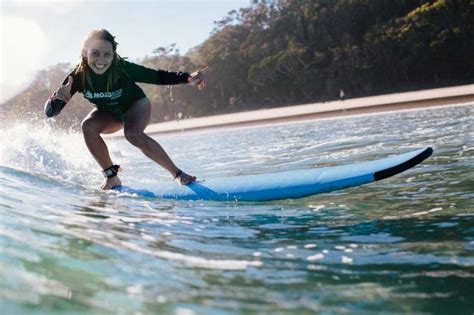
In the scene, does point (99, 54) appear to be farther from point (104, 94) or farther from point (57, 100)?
point (57, 100)

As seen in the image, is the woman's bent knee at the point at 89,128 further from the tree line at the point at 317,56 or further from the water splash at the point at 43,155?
the tree line at the point at 317,56

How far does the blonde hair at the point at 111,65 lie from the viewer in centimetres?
453

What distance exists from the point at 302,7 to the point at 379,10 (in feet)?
24.6

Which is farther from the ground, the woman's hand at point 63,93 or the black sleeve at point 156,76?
the black sleeve at point 156,76

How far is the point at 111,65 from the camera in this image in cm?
468

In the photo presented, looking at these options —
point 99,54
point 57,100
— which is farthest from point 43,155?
point 99,54

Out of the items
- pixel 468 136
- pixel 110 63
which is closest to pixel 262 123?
pixel 468 136

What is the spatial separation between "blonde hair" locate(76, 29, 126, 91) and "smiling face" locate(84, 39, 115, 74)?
0.14 ft

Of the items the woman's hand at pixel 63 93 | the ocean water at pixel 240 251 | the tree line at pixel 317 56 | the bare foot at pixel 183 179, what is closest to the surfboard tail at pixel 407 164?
the ocean water at pixel 240 251

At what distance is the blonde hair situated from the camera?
14.9ft

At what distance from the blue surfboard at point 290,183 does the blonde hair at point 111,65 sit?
109 cm

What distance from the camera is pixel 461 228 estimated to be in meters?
2.95

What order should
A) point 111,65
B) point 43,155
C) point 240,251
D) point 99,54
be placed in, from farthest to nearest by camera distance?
1. point 43,155
2. point 111,65
3. point 99,54
4. point 240,251

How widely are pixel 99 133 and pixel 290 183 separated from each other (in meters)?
2.02
